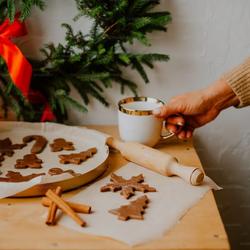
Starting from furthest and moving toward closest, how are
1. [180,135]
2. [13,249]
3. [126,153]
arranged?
[180,135] < [126,153] < [13,249]

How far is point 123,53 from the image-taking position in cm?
118

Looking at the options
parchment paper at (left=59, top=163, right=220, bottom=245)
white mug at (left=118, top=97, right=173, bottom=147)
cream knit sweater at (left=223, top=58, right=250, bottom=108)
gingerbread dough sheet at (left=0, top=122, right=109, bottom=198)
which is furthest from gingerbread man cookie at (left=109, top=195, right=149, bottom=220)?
cream knit sweater at (left=223, top=58, right=250, bottom=108)

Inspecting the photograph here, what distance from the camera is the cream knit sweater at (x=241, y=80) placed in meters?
1.06

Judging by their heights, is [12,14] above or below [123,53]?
above

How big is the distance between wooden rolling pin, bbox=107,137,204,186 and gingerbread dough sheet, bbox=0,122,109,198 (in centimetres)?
4

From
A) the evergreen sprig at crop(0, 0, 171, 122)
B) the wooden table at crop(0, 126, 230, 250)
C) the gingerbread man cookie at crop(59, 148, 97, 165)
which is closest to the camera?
the wooden table at crop(0, 126, 230, 250)

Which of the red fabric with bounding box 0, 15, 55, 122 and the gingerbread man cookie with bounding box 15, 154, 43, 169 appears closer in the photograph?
the gingerbread man cookie with bounding box 15, 154, 43, 169

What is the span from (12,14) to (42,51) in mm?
153

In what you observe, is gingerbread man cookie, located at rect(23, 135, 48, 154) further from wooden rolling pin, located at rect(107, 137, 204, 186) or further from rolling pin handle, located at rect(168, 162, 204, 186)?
rolling pin handle, located at rect(168, 162, 204, 186)

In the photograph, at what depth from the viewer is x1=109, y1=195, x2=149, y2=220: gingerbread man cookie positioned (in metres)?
0.81

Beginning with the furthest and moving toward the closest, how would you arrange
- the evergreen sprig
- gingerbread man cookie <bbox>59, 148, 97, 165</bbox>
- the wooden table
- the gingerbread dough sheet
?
the evergreen sprig
gingerbread man cookie <bbox>59, 148, 97, 165</bbox>
the gingerbread dough sheet
the wooden table

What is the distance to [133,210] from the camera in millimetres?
827

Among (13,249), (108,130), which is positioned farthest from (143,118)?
(13,249)

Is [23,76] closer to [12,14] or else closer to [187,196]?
[12,14]
